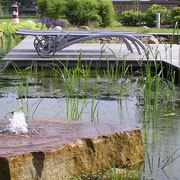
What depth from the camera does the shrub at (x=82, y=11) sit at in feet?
67.8

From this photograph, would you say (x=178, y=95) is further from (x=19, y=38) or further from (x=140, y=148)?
(x=19, y=38)

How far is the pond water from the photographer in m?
3.57

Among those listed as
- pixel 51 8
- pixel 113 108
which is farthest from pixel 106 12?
pixel 113 108

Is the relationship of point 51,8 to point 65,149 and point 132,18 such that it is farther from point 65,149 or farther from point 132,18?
point 65,149

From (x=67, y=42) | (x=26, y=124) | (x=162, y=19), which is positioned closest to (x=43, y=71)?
(x=67, y=42)

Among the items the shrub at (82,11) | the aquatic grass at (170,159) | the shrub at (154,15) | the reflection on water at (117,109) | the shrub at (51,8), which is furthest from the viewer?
the shrub at (154,15)

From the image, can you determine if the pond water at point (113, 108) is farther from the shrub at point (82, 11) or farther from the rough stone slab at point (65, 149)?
the shrub at point (82, 11)

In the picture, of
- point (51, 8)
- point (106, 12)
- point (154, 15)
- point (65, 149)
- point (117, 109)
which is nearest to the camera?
point (65, 149)

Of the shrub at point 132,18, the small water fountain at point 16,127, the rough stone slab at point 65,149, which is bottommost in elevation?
the rough stone slab at point 65,149

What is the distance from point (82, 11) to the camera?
20.7m

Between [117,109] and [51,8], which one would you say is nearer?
[117,109]

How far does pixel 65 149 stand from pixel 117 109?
93.0 inches

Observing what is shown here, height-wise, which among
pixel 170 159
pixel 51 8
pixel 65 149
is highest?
pixel 51 8

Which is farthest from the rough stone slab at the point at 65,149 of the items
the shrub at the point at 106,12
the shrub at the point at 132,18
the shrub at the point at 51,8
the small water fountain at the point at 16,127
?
the shrub at the point at 132,18
